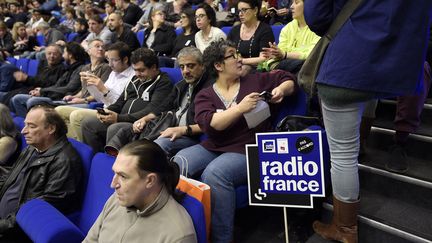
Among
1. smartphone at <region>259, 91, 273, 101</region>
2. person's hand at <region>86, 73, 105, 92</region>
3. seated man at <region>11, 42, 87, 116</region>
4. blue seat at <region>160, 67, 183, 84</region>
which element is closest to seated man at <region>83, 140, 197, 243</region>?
smartphone at <region>259, 91, 273, 101</region>

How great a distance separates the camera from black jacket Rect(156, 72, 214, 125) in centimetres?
256

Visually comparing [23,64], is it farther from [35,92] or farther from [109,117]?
[109,117]

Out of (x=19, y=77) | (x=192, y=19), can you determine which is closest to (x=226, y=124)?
(x=192, y=19)

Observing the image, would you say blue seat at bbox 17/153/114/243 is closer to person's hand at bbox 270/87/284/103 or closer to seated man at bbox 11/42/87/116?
person's hand at bbox 270/87/284/103

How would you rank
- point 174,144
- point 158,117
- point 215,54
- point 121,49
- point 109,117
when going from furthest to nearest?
1. point 121,49
2. point 109,117
3. point 158,117
4. point 174,144
5. point 215,54

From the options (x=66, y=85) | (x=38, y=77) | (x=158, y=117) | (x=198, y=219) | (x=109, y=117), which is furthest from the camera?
(x=38, y=77)

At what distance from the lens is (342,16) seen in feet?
4.62

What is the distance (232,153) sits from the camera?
2104 millimetres

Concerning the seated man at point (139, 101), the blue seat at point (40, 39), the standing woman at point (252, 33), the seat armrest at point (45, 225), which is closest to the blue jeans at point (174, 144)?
the seated man at point (139, 101)

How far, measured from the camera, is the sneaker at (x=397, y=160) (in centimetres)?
197

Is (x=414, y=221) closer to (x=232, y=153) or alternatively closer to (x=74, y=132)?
(x=232, y=153)

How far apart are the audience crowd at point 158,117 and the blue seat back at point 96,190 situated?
94mm

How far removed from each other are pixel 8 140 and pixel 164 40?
8.01ft

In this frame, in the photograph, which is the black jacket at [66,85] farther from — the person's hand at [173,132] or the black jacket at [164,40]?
the person's hand at [173,132]
